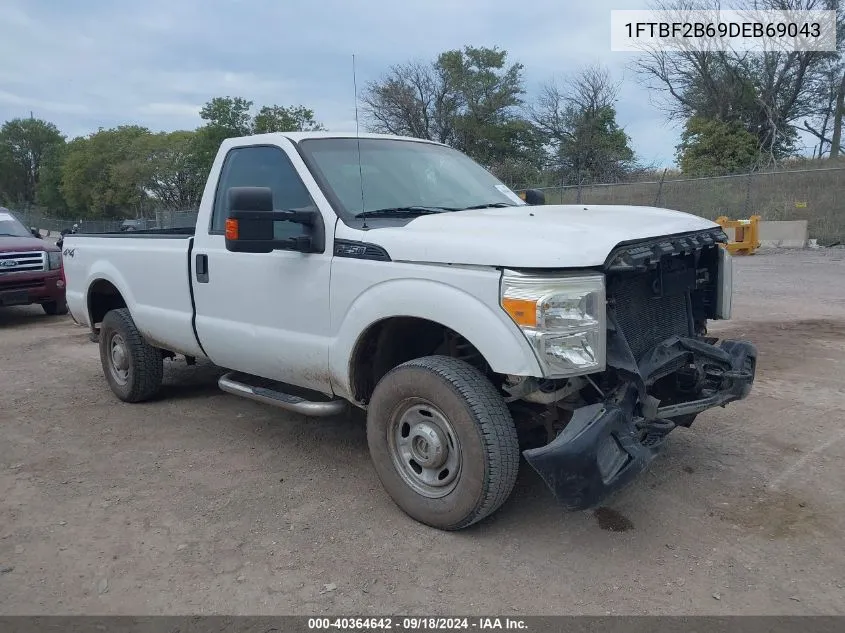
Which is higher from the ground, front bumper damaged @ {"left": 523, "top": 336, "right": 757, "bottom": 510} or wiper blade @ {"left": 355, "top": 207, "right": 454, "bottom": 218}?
wiper blade @ {"left": 355, "top": 207, "right": 454, "bottom": 218}

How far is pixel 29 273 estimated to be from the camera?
1050 cm

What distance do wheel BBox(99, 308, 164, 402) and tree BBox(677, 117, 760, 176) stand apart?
89.4 feet

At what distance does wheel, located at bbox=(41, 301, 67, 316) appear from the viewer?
11.1m

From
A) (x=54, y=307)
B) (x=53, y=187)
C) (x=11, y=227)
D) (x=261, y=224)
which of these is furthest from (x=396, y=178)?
(x=53, y=187)

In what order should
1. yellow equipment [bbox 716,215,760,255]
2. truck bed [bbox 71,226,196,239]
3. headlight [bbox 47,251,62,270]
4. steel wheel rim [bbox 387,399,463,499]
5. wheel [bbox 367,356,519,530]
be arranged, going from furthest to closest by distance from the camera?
1. yellow equipment [bbox 716,215,760,255]
2. headlight [bbox 47,251,62,270]
3. truck bed [bbox 71,226,196,239]
4. steel wheel rim [bbox 387,399,463,499]
5. wheel [bbox 367,356,519,530]

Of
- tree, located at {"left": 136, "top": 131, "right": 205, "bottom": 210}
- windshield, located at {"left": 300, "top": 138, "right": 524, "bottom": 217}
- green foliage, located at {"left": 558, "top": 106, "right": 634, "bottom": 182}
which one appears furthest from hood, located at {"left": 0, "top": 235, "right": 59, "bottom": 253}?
tree, located at {"left": 136, "top": 131, "right": 205, "bottom": 210}

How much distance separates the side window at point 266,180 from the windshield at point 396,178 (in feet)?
0.56

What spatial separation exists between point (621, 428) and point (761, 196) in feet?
65.3

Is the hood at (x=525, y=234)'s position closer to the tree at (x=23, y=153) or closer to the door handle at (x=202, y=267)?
the door handle at (x=202, y=267)

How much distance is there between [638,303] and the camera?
373cm

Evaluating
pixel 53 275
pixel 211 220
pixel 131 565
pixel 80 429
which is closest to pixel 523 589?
pixel 131 565

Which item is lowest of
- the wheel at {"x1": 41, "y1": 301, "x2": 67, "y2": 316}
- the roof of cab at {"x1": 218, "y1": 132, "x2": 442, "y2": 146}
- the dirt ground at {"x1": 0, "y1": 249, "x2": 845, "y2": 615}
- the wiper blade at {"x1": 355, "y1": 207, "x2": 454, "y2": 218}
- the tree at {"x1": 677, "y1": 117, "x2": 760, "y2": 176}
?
the dirt ground at {"x1": 0, "y1": 249, "x2": 845, "y2": 615}
